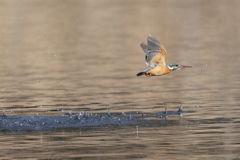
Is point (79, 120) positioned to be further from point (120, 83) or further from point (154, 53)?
point (120, 83)

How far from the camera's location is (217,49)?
28844 millimetres

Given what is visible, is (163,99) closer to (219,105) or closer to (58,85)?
(219,105)

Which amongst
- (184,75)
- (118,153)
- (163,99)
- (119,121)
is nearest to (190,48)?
(184,75)

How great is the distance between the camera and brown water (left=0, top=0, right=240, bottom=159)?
39.9 feet

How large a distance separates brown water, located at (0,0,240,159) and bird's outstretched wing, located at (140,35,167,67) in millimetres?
1336

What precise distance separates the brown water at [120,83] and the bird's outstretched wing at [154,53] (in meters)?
1.34

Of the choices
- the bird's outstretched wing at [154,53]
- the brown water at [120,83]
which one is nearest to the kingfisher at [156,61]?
the bird's outstretched wing at [154,53]

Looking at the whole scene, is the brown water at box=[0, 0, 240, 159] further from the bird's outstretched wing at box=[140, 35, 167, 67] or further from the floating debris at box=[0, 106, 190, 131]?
the bird's outstretched wing at box=[140, 35, 167, 67]

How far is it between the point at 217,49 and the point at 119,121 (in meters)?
14.9

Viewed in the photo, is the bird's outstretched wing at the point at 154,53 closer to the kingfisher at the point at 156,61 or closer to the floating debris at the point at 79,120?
the kingfisher at the point at 156,61

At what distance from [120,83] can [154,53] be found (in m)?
6.72

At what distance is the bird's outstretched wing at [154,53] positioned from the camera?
539 inches

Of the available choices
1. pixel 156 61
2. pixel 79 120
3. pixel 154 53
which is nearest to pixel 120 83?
pixel 79 120

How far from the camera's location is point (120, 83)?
67.7ft
